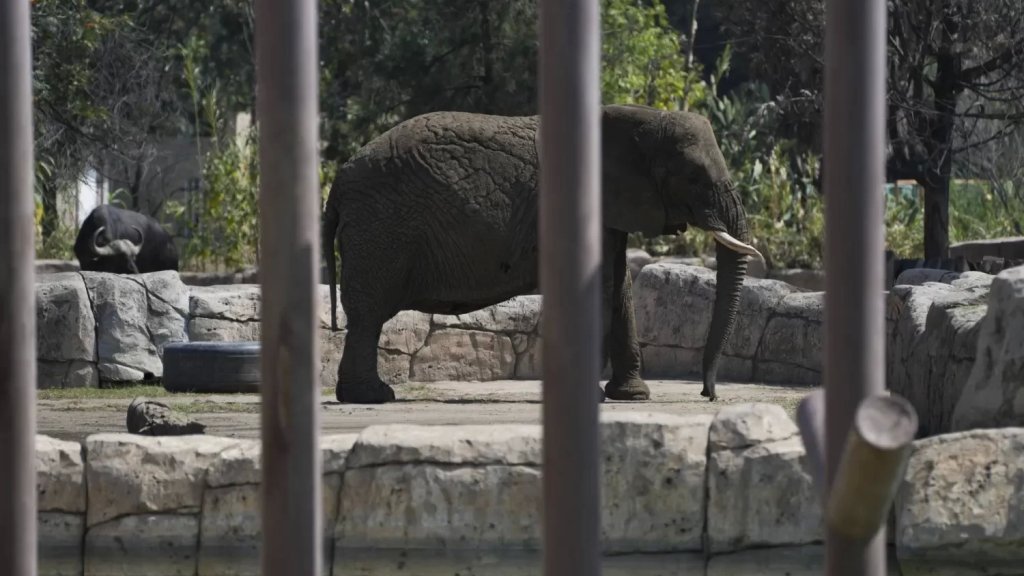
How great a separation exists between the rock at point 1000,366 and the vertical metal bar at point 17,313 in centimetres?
386

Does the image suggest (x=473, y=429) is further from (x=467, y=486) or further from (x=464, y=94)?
(x=464, y=94)

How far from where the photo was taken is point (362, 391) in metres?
10.2

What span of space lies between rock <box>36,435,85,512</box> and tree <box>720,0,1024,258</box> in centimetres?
1003

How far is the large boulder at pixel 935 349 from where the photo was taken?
6793 mm

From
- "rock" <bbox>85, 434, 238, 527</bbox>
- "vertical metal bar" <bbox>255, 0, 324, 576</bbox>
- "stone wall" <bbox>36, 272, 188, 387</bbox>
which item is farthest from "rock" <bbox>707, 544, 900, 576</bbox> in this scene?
"stone wall" <bbox>36, 272, 188, 387</bbox>

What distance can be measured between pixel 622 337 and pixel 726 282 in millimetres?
692

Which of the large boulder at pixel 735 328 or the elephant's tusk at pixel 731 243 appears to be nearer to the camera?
the elephant's tusk at pixel 731 243

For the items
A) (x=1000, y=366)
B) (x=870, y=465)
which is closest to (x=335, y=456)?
(x=1000, y=366)

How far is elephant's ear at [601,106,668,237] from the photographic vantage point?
10156mm

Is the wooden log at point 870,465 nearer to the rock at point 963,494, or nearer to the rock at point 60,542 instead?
the rock at point 963,494

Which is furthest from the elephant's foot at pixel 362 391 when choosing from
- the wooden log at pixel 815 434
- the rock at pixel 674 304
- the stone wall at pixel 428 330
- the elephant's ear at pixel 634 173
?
the wooden log at pixel 815 434

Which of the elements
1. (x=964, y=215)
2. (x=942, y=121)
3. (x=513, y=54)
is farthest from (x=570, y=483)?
(x=964, y=215)

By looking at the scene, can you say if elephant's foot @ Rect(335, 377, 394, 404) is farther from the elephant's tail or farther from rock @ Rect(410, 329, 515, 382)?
rock @ Rect(410, 329, 515, 382)

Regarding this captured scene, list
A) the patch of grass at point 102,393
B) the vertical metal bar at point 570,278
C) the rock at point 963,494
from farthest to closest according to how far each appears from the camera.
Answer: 1. the patch of grass at point 102,393
2. the rock at point 963,494
3. the vertical metal bar at point 570,278
